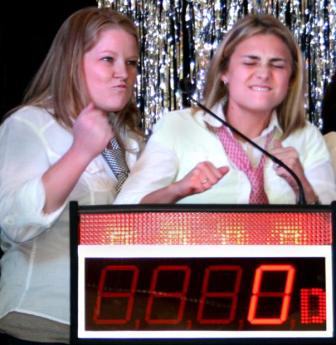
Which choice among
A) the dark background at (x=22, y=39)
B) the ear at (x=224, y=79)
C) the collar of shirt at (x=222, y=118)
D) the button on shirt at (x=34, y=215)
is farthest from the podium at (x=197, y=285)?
the dark background at (x=22, y=39)

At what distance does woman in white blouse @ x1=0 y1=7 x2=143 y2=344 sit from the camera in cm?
158

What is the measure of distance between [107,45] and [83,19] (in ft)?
0.27

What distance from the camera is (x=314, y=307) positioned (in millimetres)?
1332

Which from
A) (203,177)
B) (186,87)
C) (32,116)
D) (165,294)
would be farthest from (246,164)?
(165,294)

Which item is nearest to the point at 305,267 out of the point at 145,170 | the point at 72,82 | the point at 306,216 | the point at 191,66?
the point at 306,216

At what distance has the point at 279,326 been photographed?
1.34m

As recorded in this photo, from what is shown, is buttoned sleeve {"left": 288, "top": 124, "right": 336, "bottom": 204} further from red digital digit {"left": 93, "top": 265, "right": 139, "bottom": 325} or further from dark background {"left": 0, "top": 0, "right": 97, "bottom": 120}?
dark background {"left": 0, "top": 0, "right": 97, "bottom": 120}

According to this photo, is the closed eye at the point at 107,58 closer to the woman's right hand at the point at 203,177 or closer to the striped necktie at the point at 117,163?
the striped necktie at the point at 117,163

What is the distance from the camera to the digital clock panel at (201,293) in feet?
4.36

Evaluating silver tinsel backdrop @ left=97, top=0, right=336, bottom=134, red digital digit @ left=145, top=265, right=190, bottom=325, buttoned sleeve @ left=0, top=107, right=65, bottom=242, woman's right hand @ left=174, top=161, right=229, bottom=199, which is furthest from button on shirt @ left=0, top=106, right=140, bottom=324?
silver tinsel backdrop @ left=97, top=0, right=336, bottom=134

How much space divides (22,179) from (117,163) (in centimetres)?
26

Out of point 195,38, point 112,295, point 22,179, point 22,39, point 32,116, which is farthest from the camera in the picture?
point 195,38

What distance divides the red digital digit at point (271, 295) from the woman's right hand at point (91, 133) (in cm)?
35

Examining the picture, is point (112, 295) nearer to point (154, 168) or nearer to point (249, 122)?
point (154, 168)
